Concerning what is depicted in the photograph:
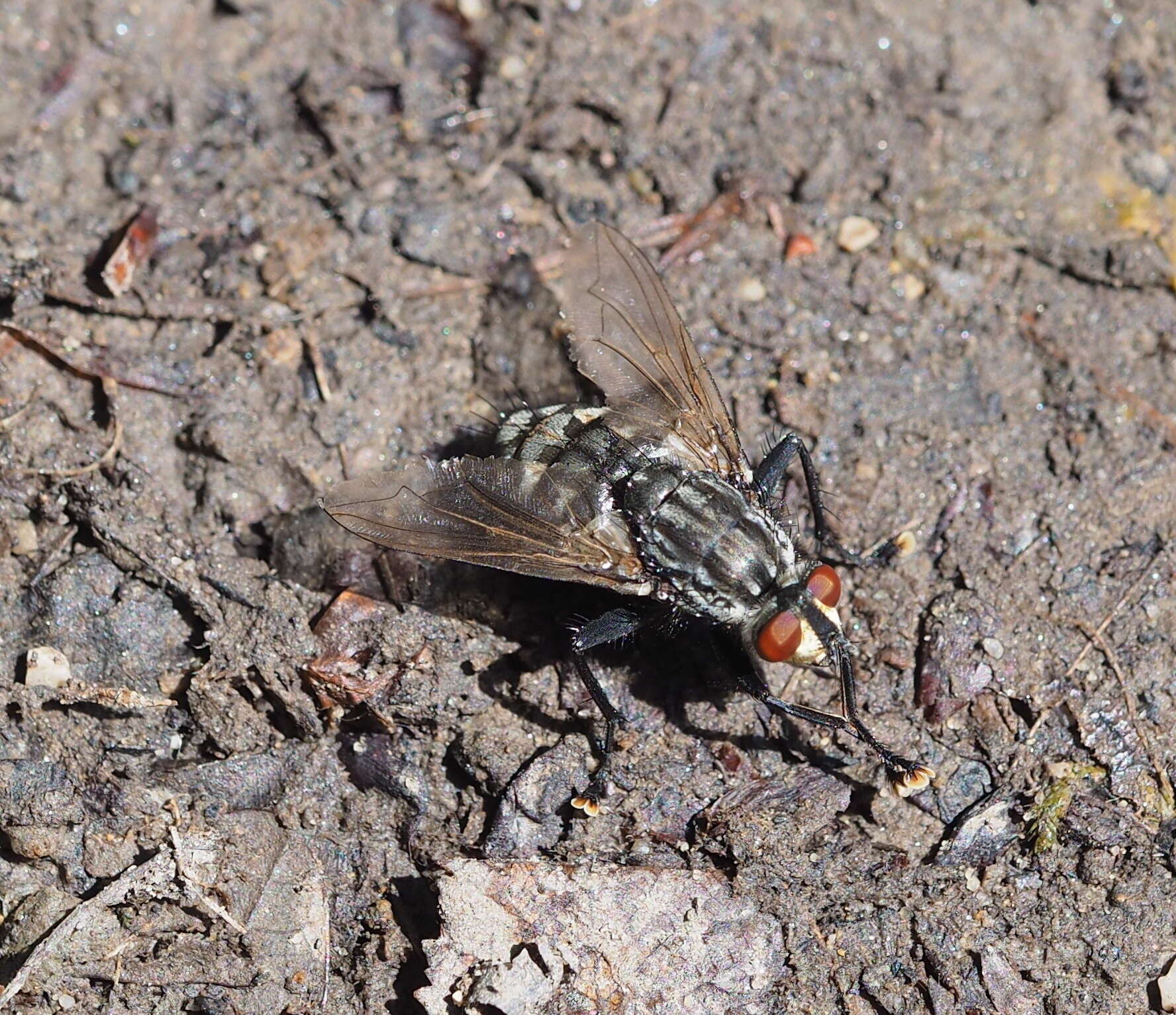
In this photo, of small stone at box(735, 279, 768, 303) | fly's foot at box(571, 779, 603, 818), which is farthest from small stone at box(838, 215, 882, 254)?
fly's foot at box(571, 779, 603, 818)

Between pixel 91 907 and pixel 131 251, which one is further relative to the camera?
pixel 131 251

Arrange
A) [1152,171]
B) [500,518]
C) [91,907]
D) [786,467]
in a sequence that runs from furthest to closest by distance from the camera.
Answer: [1152,171] → [786,467] → [500,518] → [91,907]

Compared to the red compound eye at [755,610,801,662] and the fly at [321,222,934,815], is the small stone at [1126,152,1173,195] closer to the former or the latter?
the fly at [321,222,934,815]

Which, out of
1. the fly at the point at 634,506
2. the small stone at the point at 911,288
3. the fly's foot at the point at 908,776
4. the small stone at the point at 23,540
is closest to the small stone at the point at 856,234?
the small stone at the point at 911,288

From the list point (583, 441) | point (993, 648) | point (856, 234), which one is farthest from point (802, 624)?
point (856, 234)

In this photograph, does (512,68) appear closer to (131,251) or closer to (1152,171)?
(131,251)

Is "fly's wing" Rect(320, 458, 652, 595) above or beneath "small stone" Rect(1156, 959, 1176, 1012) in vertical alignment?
above

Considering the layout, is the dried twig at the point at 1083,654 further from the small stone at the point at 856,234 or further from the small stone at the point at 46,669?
the small stone at the point at 46,669
